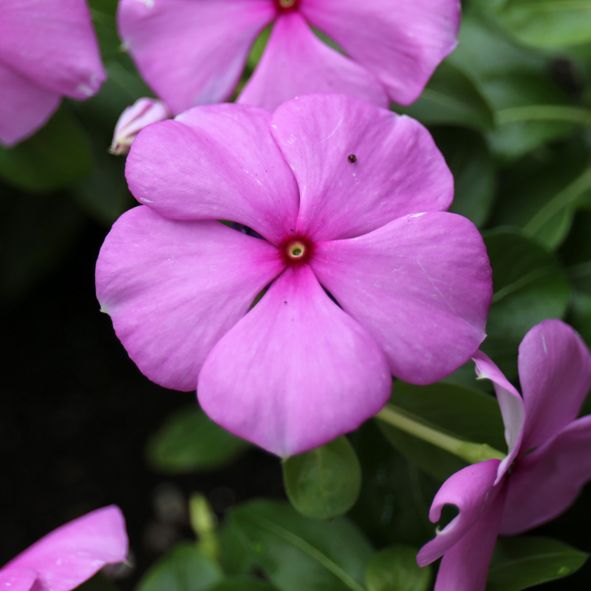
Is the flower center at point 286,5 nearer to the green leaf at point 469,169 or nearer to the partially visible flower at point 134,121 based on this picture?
the partially visible flower at point 134,121

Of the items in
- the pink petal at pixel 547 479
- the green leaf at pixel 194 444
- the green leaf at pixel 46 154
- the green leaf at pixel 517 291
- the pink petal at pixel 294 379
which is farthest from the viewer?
the green leaf at pixel 194 444

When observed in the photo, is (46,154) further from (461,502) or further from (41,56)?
(461,502)

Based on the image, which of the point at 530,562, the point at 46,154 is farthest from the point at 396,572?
the point at 46,154

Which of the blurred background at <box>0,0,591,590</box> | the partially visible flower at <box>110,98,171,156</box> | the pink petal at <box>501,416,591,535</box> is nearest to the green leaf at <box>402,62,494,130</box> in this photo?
the blurred background at <box>0,0,591,590</box>

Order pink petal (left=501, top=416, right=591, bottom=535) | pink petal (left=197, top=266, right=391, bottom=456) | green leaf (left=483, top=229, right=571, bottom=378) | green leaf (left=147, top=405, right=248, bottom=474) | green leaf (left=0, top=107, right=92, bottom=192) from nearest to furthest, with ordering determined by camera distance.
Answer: pink petal (left=197, top=266, right=391, bottom=456)
pink petal (left=501, top=416, right=591, bottom=535)
green leaf (left=483, top=229, right=571, bottom=378)
green leaf (left=0, top=107, right=92, bottom=192)
green leaf (left=147, top=405, right=248, bottom=474)

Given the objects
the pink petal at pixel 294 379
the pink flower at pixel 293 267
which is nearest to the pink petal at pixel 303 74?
the pink flower at pixel 293 267

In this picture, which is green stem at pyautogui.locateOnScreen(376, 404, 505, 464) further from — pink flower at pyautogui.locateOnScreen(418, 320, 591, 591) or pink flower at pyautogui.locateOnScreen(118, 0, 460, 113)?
pink flower at pyautogui.locateOnScreen(118, 0, 460, 113)
